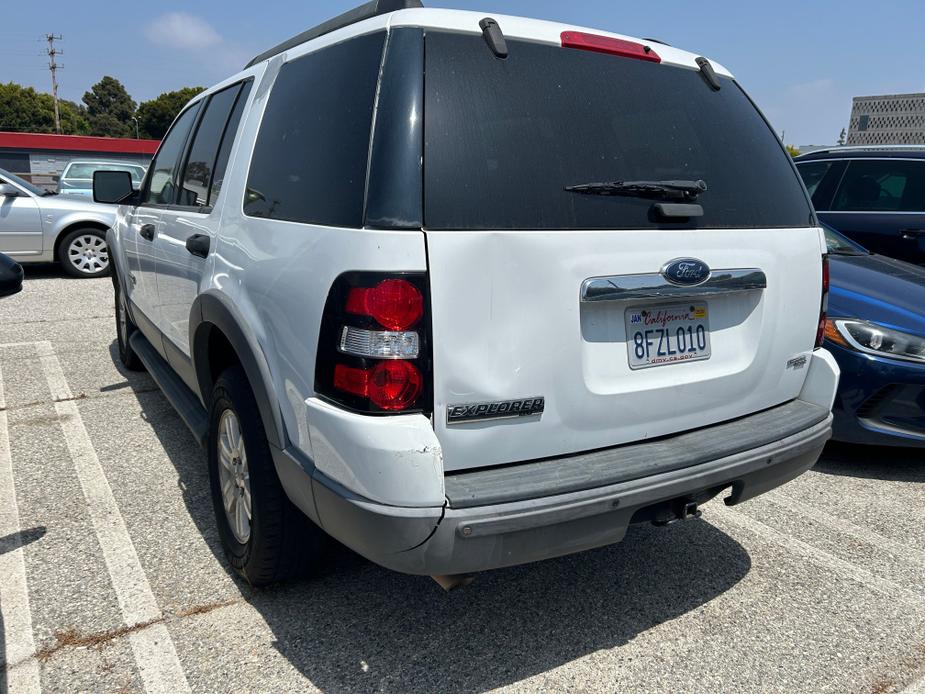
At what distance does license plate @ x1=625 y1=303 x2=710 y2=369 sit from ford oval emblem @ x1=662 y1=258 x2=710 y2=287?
0.29ft

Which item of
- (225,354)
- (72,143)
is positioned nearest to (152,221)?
(225,354)

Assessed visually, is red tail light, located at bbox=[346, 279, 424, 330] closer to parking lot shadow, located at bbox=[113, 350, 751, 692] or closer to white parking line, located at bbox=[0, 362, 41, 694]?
parking lot shadow, located at bbox=[113, 350, 751, 692]

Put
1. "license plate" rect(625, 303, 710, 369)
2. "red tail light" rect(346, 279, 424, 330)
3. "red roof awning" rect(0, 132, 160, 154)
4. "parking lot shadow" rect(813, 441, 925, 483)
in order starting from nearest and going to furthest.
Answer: "red tail light" rect(346, 279, 424, 330) → "license plate" rect(625, 303, 710, 369) → "parking lot shadow" rect(813, 441, 925, 483) → "red roof awning" rect(0, 132, 160, 154)

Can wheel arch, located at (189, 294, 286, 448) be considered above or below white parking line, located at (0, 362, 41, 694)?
above

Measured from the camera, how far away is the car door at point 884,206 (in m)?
6.55

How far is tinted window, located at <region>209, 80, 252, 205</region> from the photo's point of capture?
9.61 feet

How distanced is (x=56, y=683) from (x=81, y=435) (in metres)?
2.38

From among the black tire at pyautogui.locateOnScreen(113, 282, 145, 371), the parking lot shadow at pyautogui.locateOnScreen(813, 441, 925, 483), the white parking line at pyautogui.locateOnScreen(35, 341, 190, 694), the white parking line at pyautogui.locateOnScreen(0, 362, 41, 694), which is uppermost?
the black tire at pyautogui.locateOnScreen(113, 282, 145, 371)

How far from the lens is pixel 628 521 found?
211cm

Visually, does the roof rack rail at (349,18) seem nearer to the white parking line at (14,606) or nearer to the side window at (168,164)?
the side window at (168,164)

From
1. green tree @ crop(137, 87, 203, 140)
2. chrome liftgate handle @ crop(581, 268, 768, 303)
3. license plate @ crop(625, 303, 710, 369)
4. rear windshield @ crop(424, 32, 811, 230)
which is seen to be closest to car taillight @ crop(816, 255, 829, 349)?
rear windshield @ crop(424, 32, 811, 230)

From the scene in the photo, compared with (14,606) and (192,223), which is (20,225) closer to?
(192,223)

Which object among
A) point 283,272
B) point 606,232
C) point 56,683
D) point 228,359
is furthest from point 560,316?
point 56,683

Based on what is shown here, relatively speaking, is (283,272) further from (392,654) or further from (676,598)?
(676,598)
